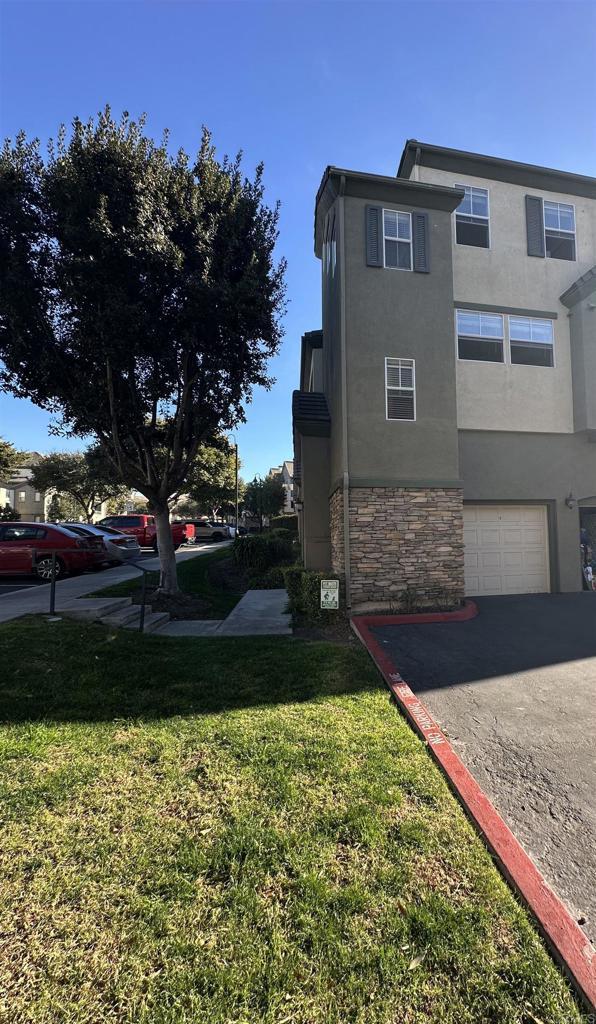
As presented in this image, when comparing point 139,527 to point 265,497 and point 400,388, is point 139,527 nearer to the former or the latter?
point 400,388

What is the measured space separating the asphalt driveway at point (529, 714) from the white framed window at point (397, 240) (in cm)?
736

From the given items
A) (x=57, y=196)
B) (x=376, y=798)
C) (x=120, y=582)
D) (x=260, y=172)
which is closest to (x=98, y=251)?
(x=57, y=196)

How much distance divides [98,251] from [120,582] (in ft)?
24.6

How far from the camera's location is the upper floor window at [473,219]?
31.4 ft

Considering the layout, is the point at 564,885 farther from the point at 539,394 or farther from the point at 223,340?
the point at 539,394

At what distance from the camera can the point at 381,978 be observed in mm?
1680

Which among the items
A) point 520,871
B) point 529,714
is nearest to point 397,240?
point 529,714

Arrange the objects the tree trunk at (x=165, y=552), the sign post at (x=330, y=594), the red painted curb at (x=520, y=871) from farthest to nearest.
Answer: the tree trunk at (x=165, y=552), the sign post at (x=330, y=594), the red painted curb at (x=520, y=871)

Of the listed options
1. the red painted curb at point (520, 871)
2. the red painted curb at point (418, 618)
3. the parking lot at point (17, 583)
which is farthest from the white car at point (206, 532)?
the red painted curb at point (520, 871)

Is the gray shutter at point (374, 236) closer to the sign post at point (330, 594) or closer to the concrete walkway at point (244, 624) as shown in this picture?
the sign post at point (330, 594)

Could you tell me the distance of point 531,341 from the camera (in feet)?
32.0

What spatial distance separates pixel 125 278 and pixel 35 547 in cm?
783

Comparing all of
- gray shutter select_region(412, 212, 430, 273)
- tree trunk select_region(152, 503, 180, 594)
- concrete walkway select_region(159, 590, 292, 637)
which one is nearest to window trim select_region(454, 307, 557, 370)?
gray shutter select_region(412, 212, 430, 273)

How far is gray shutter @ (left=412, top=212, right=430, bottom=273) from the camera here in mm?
8398
